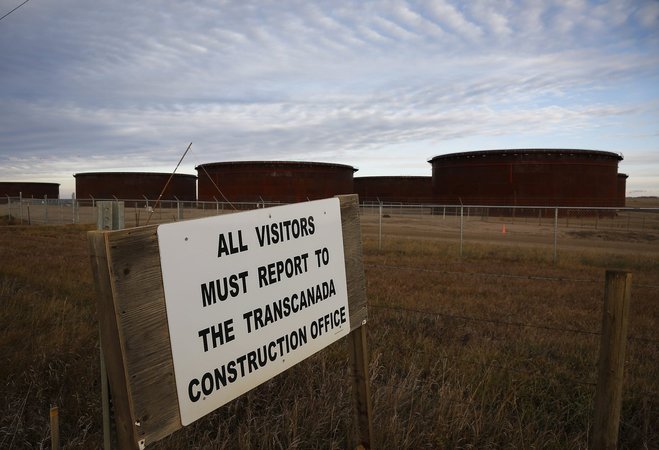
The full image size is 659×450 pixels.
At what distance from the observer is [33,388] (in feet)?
11.4

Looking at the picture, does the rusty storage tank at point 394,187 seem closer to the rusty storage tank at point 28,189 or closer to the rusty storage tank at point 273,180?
the rusty storage tank at point 273,180

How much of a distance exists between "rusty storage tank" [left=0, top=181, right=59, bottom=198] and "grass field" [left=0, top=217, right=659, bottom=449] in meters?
74.6

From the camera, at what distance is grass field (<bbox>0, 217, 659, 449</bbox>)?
9.53 ft

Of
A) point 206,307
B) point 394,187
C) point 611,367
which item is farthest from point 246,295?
point 394,187

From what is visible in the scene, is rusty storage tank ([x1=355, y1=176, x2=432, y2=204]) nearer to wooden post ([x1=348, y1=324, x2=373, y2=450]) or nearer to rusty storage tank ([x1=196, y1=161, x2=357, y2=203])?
rusty storage tank ([x1=196, y1=161, x2=357, y2=203])

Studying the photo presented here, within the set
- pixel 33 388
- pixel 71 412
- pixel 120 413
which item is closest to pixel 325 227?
pixel 120 413

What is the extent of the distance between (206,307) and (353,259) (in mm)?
1153

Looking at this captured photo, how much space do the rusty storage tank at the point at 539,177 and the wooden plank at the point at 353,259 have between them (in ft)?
125

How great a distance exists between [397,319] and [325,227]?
136 inches

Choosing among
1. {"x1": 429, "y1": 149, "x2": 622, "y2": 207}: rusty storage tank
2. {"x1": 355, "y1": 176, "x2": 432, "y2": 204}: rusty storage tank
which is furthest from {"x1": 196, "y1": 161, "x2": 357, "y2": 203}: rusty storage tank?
{"x1": 355, "y1": 176, "x2": 432, "y2": 204}: rusty storage tank

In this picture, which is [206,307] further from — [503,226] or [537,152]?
[537,152]

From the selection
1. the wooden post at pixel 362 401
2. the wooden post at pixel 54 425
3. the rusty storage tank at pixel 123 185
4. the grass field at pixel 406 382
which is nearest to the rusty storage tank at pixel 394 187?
the rusty storage tank at pixel 123 185

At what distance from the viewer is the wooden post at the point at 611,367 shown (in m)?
2.65

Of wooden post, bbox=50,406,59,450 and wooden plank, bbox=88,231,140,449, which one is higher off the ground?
wooden plank, bbox=88,231,140,449
